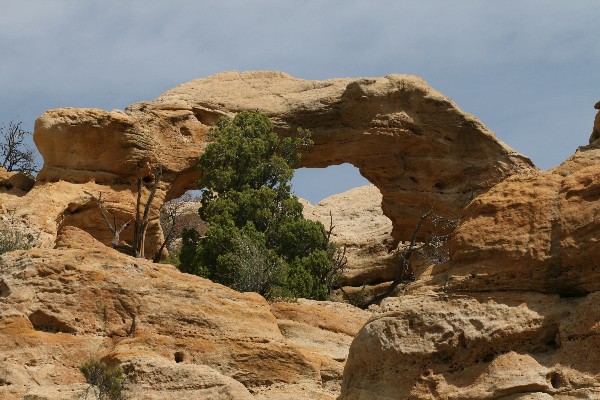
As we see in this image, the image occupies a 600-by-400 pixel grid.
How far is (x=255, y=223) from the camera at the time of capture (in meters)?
26.7

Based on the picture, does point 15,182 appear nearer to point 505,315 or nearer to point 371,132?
point 371,132

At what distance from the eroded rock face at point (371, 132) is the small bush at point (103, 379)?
15.4 metres

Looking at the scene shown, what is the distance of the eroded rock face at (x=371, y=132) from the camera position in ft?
100

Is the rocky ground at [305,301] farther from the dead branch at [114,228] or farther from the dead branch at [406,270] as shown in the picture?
the dead branch at [406,270]

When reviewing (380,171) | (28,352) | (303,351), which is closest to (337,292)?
(380,171)

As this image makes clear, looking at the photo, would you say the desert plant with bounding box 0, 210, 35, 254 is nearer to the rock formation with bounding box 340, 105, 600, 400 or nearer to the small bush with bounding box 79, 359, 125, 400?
the small bush with bounding box 79, 359, 125, 400

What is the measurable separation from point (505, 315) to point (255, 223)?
15.8m

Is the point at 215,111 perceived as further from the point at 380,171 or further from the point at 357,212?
the point at 357,212

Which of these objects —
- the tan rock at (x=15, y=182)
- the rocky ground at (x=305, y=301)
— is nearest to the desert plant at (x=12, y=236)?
the rocky ground at (x=305, y=301)

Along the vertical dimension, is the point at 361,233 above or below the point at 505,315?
above

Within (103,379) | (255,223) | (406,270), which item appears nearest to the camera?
(103,379)

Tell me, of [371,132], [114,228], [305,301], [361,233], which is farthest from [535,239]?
[361,233]

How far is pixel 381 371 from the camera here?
36.8 ft

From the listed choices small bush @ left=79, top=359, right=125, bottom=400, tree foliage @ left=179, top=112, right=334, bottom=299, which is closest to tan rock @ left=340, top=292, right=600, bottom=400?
small bush @ left=79, top=359, right=125, bottom=400
